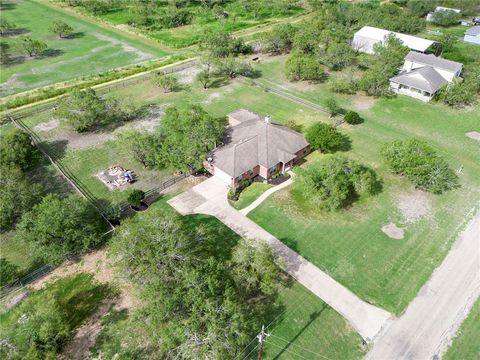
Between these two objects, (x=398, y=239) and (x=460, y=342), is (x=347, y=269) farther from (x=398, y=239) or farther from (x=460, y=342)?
(x=460, y=342)

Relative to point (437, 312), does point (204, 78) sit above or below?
above

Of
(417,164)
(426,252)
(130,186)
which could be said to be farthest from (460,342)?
(130,186)

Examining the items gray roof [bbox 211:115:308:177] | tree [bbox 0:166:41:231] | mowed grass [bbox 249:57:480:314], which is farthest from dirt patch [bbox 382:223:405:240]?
tree [bbox 0:166:41:231]

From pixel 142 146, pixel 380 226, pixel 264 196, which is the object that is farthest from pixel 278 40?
pixel 380 226

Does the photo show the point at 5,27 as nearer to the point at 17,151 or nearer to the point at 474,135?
the point at 17,151

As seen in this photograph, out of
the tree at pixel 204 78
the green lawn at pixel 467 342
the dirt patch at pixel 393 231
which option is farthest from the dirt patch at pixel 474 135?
the tree at pixel 204 78

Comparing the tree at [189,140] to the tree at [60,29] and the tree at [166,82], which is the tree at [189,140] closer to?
the tree at [166,82]
